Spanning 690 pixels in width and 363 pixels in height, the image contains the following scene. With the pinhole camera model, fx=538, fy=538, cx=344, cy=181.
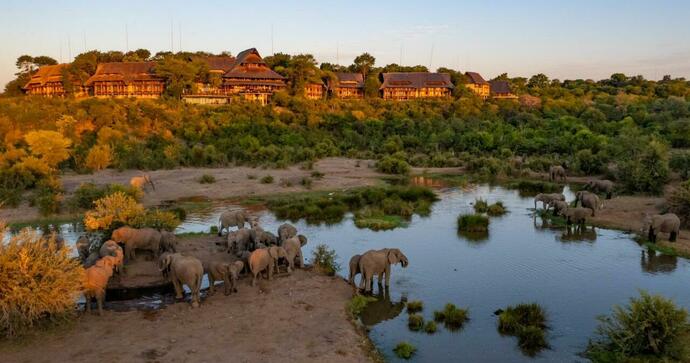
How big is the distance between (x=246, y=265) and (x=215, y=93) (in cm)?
5834

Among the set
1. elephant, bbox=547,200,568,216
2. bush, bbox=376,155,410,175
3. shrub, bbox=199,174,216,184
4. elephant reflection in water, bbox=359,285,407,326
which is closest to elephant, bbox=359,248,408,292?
elephant reflection in water, bbox=359,285,407,326

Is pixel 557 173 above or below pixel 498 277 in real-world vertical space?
above

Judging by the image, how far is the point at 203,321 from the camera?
12.4 m

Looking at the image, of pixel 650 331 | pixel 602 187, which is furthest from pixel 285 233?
pixel 602 187

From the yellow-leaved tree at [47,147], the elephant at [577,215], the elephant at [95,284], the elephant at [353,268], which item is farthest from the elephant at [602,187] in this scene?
the yellow-leaved tree at [47,147]

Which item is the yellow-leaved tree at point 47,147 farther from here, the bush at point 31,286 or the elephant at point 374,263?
the elephant at point 374,263

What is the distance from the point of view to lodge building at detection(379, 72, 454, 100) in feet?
275

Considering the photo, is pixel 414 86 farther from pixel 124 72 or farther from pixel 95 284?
pixel 95 284

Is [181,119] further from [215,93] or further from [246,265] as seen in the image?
[246,265]

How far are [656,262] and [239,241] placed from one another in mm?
13875

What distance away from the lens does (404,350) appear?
1155 centimetres

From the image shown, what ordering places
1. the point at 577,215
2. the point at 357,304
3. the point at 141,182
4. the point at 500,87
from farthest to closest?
the point at 500,87 → the point at 141,182 → the point at 577,215 → the point at 357,304

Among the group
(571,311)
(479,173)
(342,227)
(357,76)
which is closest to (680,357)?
(571,311)

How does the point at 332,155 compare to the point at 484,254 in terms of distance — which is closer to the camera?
the point at 484,254
